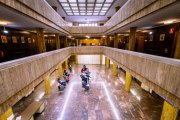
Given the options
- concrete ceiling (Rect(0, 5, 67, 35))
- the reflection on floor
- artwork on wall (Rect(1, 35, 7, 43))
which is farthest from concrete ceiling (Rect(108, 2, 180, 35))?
artwork on wall (Rect(1, 35, 7, 43))

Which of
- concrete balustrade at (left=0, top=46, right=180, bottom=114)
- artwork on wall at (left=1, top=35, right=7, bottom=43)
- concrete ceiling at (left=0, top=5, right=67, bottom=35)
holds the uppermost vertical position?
concrete ceiling at (left=0, top=5, right=67, bottom=35)

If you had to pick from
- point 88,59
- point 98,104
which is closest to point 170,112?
point 98,104

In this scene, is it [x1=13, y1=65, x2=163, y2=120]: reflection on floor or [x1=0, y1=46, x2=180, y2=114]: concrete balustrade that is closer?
[x1=0, y1=46, x2=180, y2=114]: concrete balustrade

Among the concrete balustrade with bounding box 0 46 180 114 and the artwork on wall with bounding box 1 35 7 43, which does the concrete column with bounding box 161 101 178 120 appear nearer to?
A: the concrete balustrade with bounding box 0 46 180 114

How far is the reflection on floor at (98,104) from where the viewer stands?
307 inches

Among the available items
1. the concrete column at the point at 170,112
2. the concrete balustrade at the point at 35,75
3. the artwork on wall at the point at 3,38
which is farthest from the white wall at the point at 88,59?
the concrete column at the point at 170,112

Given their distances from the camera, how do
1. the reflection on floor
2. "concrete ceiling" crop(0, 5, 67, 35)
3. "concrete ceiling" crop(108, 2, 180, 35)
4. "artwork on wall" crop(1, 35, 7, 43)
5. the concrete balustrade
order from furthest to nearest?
1. "artwork on wall" crop(1, 35, 7, 43)
2. the reflection on floor
3. "concrete ceiling" crop(0, 5, 67, 35)
4. "concrete ceiling" crop(108, 2, 180, 35)
5. the concrete balustrade

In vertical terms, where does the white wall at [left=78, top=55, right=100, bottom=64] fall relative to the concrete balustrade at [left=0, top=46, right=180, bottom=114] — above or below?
below

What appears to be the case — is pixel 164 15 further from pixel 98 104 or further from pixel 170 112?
pixel 98 104

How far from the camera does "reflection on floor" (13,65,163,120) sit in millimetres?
7793

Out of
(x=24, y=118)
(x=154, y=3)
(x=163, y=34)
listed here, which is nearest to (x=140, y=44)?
(x=163, y=34)

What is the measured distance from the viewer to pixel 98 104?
30.0 ft

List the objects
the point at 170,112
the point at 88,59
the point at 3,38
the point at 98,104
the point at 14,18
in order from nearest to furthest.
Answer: the point at 170,112, the point at 14,18, the point at 98,104, the point at 3,38, the point at 88,59

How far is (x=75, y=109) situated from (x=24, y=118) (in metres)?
3.65
